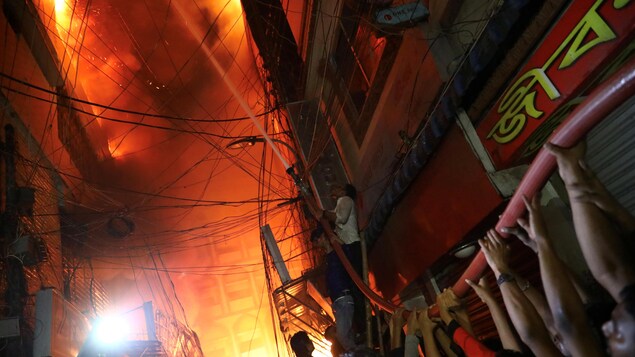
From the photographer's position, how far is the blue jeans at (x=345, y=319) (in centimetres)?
714

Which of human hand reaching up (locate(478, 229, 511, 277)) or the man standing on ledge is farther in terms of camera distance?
the man standing on ledge

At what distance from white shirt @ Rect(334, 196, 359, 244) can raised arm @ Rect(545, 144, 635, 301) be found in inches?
225

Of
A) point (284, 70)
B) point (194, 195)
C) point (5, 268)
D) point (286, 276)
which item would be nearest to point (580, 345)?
point (286, 276)

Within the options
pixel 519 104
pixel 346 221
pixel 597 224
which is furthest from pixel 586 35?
pixel 346 221

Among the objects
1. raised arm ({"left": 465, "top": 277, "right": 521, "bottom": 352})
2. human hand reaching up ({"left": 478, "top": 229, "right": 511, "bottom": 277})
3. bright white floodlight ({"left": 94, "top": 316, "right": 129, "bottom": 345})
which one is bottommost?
raised arm ({"left": 465, "top": 277, "right": 521, "bottom": 352})

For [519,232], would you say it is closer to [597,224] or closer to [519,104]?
[597,224]

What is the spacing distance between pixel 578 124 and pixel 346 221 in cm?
599

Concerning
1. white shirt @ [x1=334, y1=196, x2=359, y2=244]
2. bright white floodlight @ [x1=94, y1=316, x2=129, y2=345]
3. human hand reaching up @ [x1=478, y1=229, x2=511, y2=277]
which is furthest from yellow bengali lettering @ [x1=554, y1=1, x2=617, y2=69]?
bright white floodlight @ [x1=94, y1=316, x2=129, y2=345]

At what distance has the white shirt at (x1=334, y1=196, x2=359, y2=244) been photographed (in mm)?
7637

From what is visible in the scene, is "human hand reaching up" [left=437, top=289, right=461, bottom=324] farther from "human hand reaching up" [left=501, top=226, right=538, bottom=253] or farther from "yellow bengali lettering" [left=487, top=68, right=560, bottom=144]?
"yellow bengali lettering" [left=487, top=68, right=560, bottom=144]

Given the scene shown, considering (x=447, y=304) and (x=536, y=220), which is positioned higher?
(x=536, y=220)

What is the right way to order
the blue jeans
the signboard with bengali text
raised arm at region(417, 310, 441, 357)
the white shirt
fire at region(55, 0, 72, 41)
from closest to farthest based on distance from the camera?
the signboard with bengali text
raised arm at region(417, 310, 441, 357)
the blue jeans
the white shirt
fire at region(55, 0, 72, 41)

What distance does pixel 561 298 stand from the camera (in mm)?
1947

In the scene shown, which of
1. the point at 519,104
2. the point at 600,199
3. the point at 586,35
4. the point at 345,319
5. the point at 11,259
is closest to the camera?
the point at 600,199
